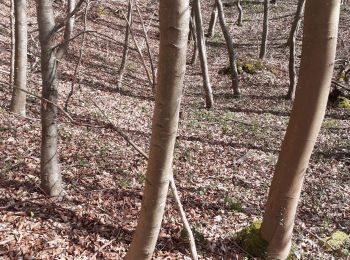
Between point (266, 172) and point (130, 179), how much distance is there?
3271 mm

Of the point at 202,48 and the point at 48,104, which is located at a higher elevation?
the point at 202,48

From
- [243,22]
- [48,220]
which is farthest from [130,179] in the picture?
[243,22]

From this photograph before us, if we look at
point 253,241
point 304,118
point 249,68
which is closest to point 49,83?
point 304,118

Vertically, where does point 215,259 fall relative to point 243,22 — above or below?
below

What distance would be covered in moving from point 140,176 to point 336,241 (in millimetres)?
3430

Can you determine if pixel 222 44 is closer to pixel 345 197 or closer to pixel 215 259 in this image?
pixel 345 197

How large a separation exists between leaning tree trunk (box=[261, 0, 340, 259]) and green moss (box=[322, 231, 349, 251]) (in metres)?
1.08

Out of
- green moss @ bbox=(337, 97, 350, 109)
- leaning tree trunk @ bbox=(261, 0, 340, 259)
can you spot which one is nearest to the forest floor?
green moss @ bbox=(337, 97, 350, 109)

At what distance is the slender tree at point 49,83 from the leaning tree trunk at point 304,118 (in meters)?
2.67

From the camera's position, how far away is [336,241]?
19.2ft

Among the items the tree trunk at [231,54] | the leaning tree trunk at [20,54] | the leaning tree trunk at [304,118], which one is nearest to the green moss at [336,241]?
the leaning tree trunk at [304,118]

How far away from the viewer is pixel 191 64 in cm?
2158

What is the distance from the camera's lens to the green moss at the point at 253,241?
5.16 meters

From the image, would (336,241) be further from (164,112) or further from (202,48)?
(202,48)
